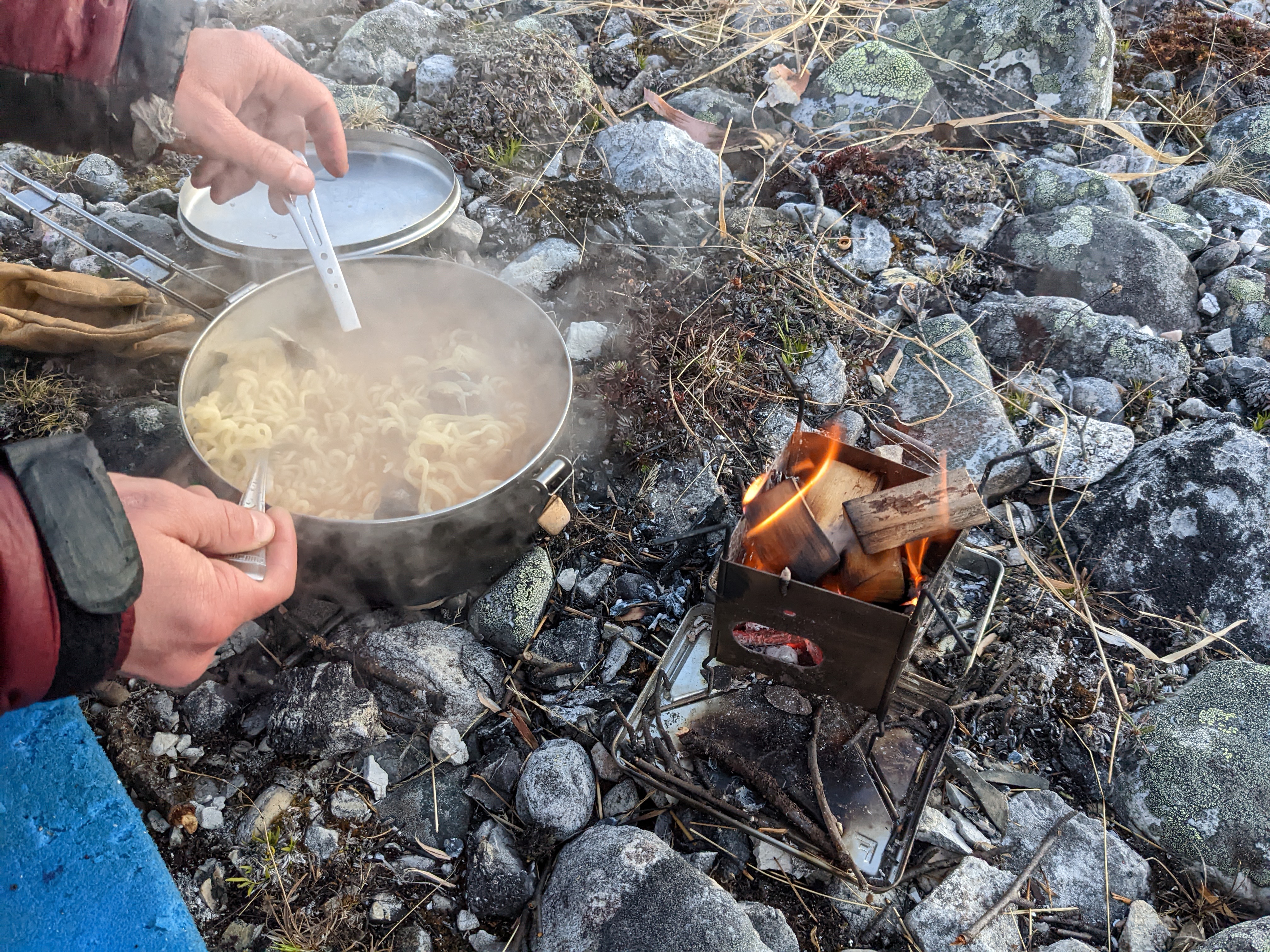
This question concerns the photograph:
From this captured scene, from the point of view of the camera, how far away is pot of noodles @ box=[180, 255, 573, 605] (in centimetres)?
274

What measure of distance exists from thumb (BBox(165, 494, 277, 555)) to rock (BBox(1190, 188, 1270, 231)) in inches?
233

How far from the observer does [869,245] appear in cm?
455

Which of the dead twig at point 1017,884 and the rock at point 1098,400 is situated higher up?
the rock at point 1098,400

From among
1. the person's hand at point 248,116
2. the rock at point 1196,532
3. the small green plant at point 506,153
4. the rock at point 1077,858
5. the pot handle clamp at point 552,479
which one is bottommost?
the rock at point 1077,858

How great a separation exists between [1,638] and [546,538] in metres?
2.05

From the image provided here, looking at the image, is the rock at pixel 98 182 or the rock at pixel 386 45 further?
the rock at pixel 386 45

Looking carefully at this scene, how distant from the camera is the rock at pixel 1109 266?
417cm

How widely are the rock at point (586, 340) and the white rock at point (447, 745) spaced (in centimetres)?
207

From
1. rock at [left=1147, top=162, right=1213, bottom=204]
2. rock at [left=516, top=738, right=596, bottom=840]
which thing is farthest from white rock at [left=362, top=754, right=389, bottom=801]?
rock at [left=1147, top=162, right=1213, bottom=204]

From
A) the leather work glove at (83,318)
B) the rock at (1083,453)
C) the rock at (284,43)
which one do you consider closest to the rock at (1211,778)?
the rock at (1083,453)

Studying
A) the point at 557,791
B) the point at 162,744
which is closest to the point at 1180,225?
the point at 557,791

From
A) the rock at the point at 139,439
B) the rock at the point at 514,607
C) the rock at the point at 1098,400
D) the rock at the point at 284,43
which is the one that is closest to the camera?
the rock at the point at 514,607

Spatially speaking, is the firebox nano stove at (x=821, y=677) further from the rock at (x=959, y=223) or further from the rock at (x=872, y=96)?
the rock at (x=872, y=96)

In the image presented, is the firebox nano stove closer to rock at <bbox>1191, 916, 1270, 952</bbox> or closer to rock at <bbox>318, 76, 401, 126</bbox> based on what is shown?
rock at <bbox>1191, 916, 1270, 952</bbox>
